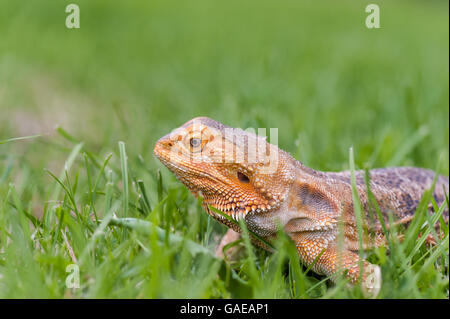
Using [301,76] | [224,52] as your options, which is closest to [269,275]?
[301,76]

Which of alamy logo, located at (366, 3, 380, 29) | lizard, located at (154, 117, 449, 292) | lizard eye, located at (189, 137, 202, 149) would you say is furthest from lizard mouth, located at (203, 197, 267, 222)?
alamy logo, located at (366, 3, 380, 29)

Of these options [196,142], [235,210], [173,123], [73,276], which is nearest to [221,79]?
[173,123]

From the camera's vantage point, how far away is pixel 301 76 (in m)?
7.27

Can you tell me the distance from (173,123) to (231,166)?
2.88m

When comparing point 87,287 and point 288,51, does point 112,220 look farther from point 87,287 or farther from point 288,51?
point 288,51

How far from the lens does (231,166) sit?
104 inches

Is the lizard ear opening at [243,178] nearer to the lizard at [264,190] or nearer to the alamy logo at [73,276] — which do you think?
the lizard at [264,190]

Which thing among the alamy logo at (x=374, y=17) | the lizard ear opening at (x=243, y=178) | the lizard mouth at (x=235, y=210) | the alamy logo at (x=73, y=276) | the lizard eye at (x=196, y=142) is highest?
the alamy logo at (x=374, y=17)

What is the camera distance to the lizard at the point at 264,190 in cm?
263

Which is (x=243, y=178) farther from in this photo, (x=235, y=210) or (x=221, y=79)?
(x=221, y=79)

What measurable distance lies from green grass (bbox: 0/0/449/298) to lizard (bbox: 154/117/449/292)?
13 centimetres

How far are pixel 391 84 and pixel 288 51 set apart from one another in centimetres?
223

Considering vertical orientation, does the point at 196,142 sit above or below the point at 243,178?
above

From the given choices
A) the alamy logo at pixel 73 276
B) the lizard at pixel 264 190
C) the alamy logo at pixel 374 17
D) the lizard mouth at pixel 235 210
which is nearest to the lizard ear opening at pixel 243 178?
the lizard at pixel 264 190
